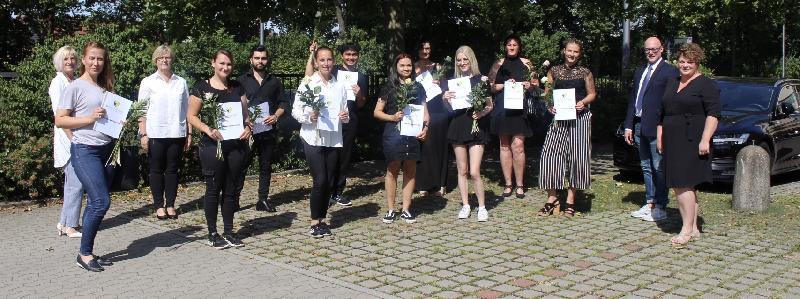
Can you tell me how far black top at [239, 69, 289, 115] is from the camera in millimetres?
8422

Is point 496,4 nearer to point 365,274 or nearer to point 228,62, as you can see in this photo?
point 228,62

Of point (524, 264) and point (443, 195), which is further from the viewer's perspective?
point (443, 195)

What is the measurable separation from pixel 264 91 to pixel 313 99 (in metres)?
1.46

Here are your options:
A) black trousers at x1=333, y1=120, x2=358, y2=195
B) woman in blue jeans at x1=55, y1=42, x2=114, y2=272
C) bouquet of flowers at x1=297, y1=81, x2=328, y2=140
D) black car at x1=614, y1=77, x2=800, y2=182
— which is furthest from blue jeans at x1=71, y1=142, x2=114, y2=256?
black car at x1=614, y1=77, x2=800, y2=182

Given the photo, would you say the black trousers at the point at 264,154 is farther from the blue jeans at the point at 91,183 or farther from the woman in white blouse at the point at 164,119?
the blue jeans at the point at 91,183

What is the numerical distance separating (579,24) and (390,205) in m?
39.2

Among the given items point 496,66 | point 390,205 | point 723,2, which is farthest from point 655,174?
point 723,2

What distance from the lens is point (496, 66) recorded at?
31.0ft

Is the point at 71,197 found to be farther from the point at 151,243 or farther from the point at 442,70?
the point at 442,70

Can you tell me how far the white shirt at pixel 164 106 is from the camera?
7934mm

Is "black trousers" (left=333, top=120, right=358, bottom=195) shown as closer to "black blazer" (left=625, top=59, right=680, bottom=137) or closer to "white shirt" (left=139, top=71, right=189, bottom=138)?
"white shirt" (left=139, top=71, right=189, bottom=138)

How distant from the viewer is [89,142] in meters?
6.25

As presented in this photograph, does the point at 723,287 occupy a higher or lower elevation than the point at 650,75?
Result: lower

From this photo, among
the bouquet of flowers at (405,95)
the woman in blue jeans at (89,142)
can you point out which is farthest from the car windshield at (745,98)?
the woman in blue jeans at (89,142)
